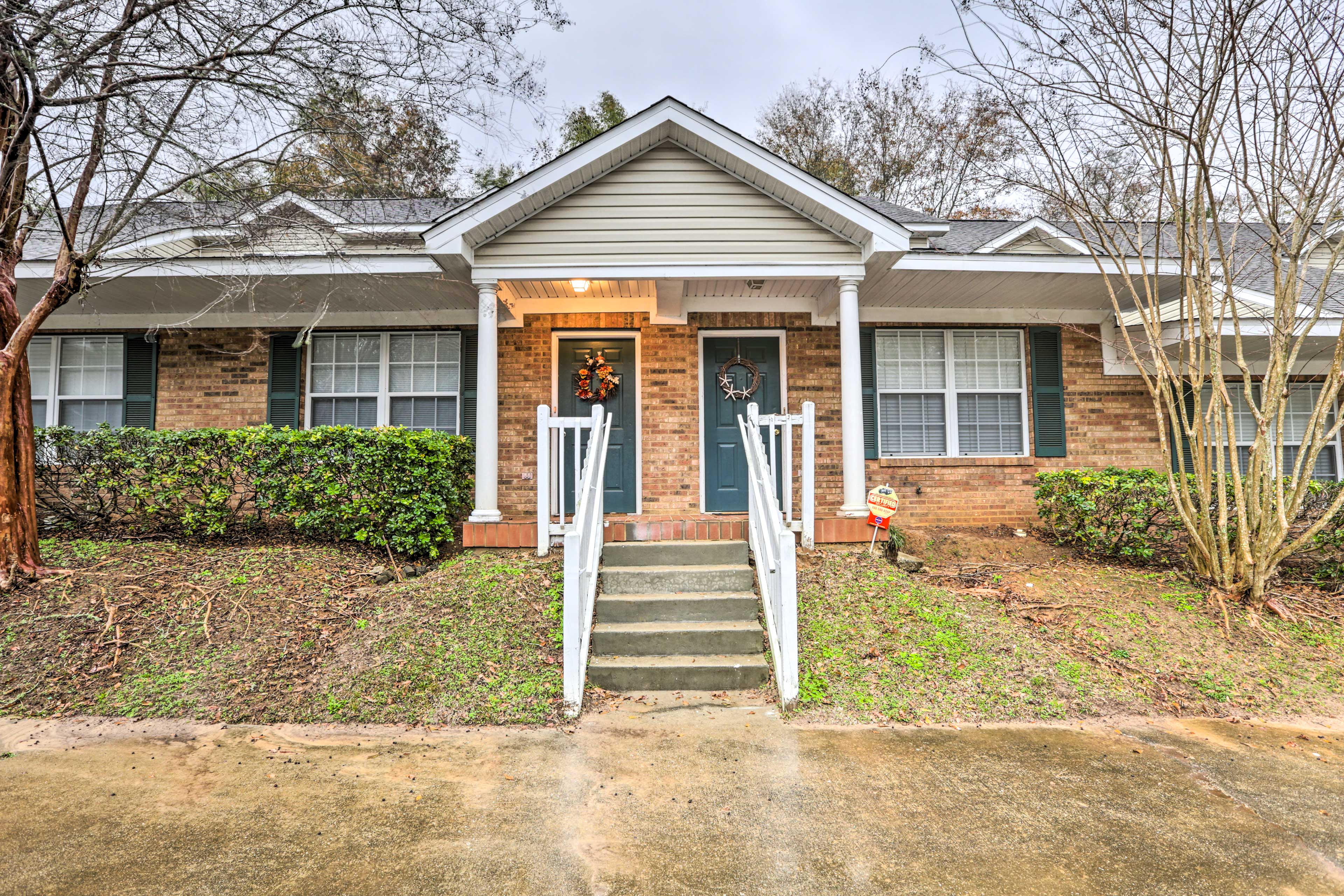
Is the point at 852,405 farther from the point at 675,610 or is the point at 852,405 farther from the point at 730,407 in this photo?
the point at 675,610

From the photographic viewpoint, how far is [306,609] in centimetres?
493

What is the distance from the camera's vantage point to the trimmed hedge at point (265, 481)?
19.2 ft

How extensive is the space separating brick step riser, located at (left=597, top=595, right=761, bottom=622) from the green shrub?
11.9 feet

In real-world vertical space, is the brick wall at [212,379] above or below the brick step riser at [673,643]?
above

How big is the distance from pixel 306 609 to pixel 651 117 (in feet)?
16.5

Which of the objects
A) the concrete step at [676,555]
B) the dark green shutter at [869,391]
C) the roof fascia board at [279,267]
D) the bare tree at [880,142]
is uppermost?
the bare tree at [880,142]

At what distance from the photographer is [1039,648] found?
4547 mm

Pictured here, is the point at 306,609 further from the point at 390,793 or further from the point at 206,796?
the point at 390,793

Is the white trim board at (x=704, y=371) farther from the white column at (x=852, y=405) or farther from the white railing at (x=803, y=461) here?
the white railing at (x=803, y=461)

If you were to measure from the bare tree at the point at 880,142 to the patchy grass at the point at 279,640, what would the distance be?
14454mm

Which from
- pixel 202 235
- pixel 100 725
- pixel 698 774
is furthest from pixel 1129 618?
pixel 202 235

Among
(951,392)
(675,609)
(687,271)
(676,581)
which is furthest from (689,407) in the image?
(675,609)

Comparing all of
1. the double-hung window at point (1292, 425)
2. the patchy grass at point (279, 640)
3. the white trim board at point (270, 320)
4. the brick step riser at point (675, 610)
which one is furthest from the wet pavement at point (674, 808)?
the double-hung window at point (1292, 425)

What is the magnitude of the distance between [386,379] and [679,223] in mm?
3912
